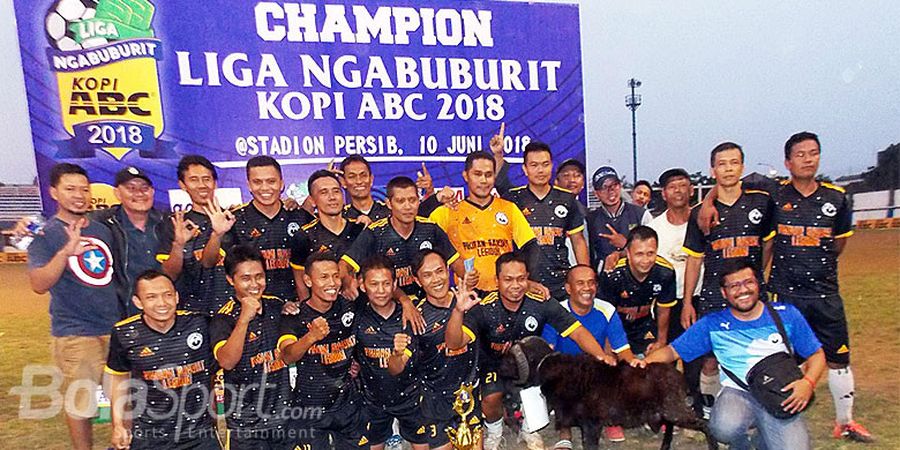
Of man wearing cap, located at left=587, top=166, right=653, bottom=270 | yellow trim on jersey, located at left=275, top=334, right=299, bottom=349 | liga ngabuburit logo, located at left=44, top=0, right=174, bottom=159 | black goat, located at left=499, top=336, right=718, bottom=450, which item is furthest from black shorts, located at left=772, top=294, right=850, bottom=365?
liga ngabuburit logo, located at left=44, top=0, right=174, bottom=159

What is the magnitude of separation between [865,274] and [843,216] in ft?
34.4

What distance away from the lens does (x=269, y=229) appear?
4.50m

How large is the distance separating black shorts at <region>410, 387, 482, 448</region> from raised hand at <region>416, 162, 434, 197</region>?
2668 millimetres

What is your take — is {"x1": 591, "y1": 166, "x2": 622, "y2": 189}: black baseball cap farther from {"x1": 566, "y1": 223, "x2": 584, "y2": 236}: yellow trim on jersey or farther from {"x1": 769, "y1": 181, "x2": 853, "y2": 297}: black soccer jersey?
{"x1": 769, "y1": 181, "x2": 853, "y2": 297}: black soccer jersey

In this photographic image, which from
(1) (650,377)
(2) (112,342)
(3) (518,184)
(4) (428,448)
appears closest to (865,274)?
(3) (518,184)

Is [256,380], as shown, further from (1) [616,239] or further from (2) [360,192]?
(1) [616,239]

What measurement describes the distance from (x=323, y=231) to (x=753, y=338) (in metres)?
3.32

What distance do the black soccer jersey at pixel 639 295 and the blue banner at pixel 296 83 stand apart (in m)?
2.47

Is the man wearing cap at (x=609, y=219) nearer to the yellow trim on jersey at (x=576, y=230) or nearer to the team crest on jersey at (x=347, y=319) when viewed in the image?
the yellow trim on jersey at (x=576, y=230)

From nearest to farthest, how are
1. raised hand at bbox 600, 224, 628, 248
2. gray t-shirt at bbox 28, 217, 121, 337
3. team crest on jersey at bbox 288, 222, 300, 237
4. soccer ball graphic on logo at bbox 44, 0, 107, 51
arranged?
gray t-shirt at bbox 28, 217, 121, 337 < team crest on jersey at bbox 288, 222, 300, 237 < soccer ball graphic on logo at bbox 44, 0, 107, 51 < raised hand at bbox 600, 224, 628, 248

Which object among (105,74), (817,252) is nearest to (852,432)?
(817,252)

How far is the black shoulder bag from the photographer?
142 inches

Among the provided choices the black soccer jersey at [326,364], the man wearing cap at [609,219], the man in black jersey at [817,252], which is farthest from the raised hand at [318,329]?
the man in black jersey at [817,252]

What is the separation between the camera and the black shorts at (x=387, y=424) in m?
3.93
